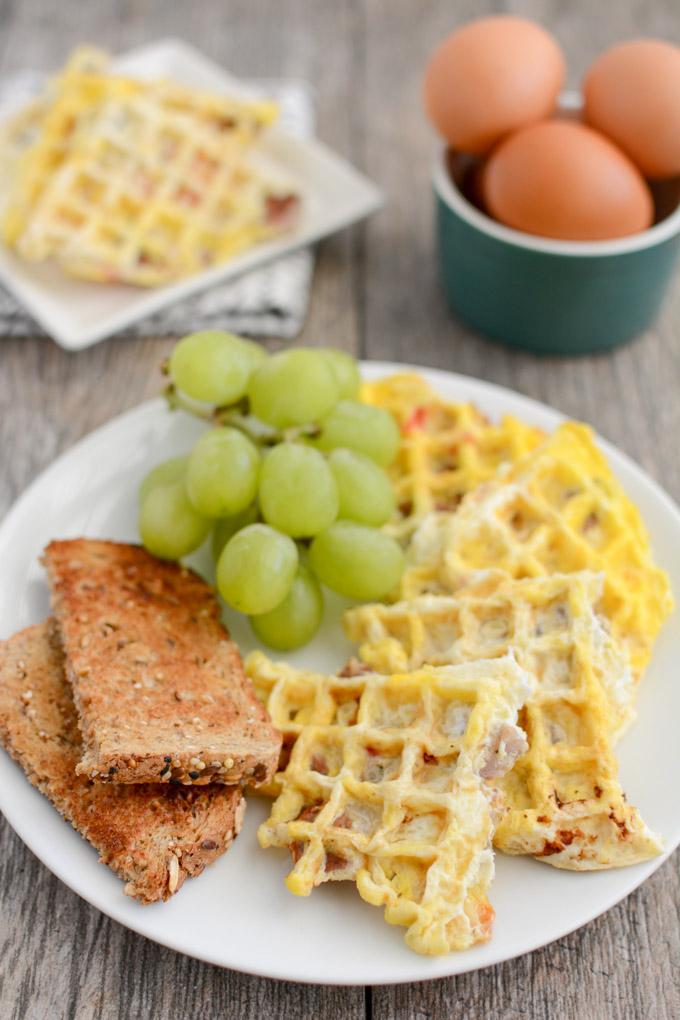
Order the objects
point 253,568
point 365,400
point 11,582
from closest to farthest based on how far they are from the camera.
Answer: point 253,568
point 11,582
point 365,400

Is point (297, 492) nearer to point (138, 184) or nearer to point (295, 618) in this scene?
point (295, 618)

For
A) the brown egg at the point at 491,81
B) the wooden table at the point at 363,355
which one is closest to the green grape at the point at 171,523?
the wooden table at the point at 363,355

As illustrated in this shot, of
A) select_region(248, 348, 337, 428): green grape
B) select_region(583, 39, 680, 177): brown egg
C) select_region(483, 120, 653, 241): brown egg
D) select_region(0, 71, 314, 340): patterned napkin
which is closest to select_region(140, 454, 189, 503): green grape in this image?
select_region(248, 348, 337, 428): green grape

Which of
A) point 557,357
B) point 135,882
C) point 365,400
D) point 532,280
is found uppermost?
point 135,882

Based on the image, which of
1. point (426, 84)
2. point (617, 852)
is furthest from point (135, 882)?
point (426, 84)

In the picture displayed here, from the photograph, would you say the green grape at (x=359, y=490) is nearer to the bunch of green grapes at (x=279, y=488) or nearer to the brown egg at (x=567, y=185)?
the bunch of green grapes at (x=279, y=488)

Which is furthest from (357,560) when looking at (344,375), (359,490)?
(344,375)

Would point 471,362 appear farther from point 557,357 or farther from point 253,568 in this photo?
point 253,568

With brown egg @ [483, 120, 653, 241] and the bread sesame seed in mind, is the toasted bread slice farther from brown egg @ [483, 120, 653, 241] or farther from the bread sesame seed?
→ brown egg @ [483, 120, 653, 241]
